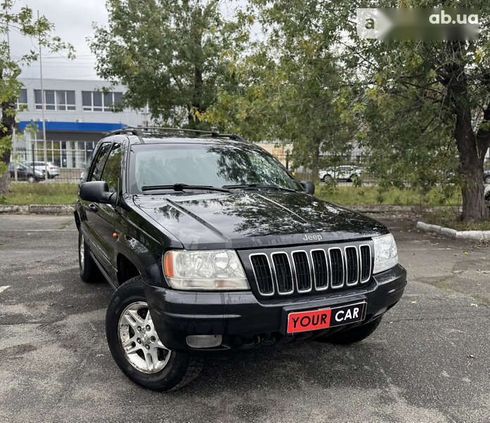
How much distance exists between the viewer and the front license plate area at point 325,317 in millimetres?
2758

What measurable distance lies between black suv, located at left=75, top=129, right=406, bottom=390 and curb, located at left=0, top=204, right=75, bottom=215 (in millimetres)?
9819

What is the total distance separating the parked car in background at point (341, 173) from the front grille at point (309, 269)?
7757mm

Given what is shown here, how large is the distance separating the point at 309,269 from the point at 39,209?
11.9 m

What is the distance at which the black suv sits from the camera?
2715mm

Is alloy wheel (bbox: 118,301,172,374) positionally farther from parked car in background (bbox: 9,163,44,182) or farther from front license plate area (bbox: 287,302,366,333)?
parked car in background (bbox: 9,163,44,182)

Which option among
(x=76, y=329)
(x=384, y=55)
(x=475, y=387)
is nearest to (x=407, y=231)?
(x=384, y=55)

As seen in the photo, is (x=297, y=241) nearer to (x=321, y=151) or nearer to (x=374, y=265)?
(x=374, y=265)

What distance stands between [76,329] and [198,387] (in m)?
1.68

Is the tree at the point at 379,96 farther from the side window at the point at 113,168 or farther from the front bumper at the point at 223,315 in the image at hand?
the front bumper at the point at 223,315

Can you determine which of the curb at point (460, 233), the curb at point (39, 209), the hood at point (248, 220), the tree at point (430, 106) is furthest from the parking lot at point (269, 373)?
the curb at point (39, 209)

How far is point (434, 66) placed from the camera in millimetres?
8352

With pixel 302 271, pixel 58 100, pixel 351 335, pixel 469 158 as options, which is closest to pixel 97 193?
pixel 302 271

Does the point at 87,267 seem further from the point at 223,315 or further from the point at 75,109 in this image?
the point at 75,109

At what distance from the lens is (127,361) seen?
320cm
